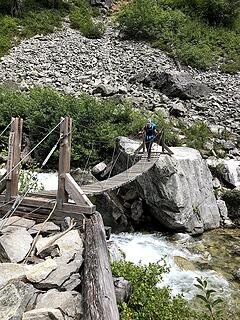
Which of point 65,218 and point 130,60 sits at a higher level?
point 130,60

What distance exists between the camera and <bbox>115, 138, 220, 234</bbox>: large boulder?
10086mm

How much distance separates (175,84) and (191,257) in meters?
11.1

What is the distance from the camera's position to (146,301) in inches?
215

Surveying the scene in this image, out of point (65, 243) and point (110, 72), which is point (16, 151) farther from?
point (110, 72)

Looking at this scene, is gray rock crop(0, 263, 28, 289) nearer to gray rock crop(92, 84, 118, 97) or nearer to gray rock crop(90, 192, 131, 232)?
gray rock crop(90, 192, 131, 232)

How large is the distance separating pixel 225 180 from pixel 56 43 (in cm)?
1470

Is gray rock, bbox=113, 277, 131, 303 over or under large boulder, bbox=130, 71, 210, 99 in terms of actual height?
under

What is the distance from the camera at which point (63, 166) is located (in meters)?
6.01

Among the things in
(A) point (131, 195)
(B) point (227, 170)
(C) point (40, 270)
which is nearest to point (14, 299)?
(C) point (40, 270)

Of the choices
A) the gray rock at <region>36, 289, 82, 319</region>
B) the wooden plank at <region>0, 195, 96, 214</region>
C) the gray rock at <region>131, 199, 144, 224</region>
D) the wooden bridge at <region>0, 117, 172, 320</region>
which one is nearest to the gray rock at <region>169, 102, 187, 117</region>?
the gray rock at <region>131, 199, 144, 224</region>

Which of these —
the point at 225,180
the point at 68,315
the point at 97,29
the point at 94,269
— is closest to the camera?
the point at 68,315

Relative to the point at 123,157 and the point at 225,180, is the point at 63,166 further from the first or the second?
the point at 225,180

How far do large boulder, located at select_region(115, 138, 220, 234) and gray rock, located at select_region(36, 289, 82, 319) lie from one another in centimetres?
600

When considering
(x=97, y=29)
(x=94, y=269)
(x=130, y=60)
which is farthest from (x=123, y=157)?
(x=97, y=29)
